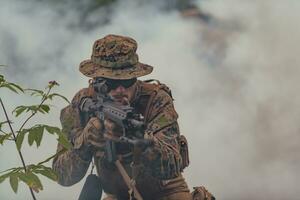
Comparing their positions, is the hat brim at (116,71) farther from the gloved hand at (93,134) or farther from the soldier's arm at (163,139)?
the gloved hand at (93,134)

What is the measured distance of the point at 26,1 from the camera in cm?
1694

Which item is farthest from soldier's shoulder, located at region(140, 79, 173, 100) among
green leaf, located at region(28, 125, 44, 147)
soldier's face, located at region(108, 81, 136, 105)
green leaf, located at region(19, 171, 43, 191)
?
green leaf, located at region(19, 171, 43, 191)

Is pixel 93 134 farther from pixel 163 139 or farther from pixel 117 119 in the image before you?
pixel 163 139

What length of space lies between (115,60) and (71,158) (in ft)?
2.67

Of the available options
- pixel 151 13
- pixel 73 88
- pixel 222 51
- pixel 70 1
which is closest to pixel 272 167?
pixel 73 88

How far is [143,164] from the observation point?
5738 mm

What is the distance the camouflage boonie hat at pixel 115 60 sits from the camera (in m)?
5.96

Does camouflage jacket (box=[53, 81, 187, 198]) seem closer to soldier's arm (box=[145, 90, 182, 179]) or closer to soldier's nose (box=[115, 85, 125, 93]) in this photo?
soldier's arm (box=[145, 90, 182, 179])

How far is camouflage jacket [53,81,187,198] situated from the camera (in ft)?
19.2

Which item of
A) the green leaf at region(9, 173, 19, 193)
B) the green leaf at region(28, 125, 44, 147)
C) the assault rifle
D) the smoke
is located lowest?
the green leaf at region(9, 173, 19, 193)

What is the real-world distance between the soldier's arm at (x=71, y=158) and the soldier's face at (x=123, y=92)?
1.32ft

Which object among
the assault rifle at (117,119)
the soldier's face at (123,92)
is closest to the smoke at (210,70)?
the soldier's face at (123,92)

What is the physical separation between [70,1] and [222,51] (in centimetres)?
367

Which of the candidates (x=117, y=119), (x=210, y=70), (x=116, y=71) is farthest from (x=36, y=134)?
(x=210, y=70)
